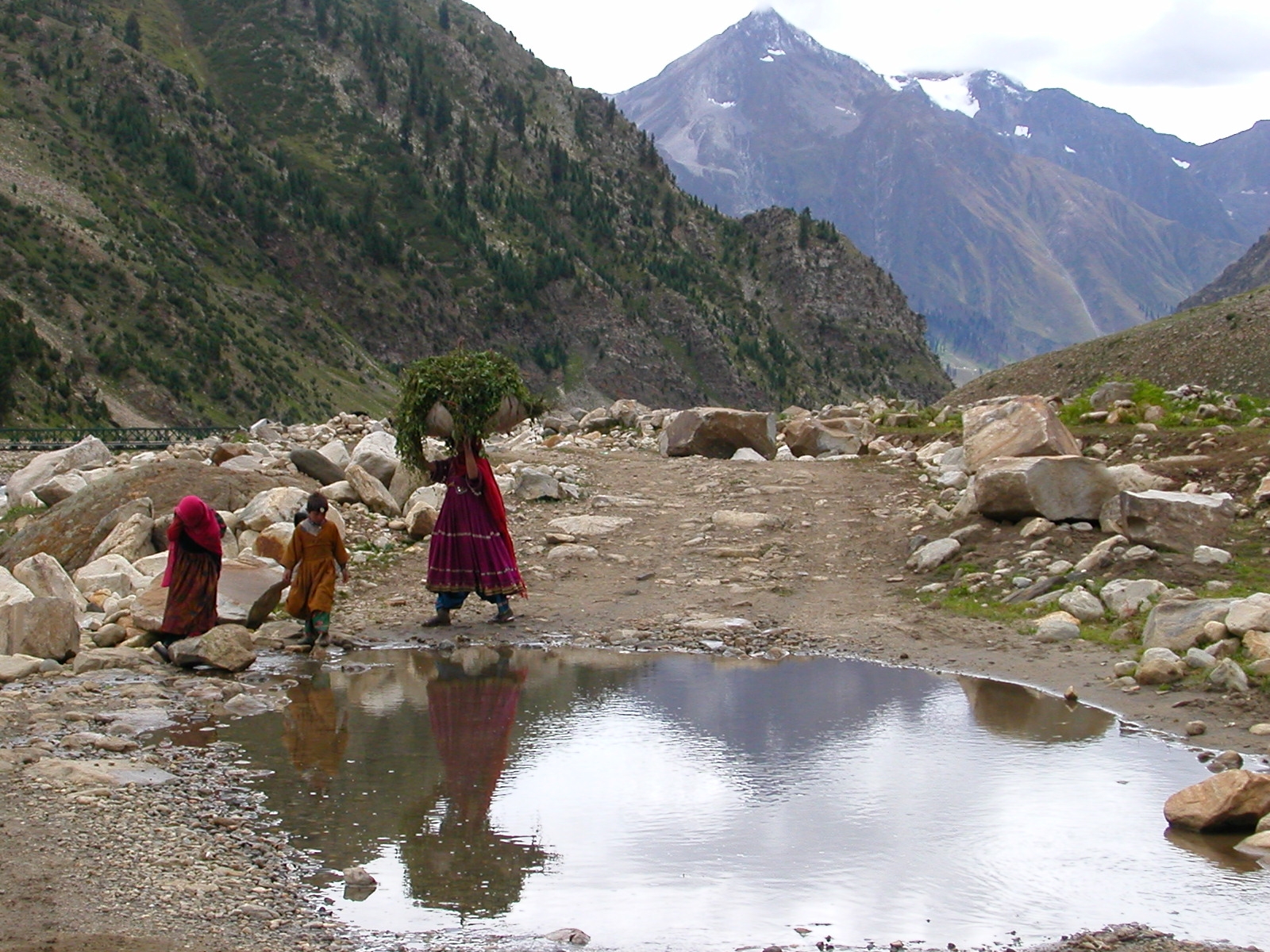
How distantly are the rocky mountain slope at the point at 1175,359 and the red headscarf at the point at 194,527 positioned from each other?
20.2m

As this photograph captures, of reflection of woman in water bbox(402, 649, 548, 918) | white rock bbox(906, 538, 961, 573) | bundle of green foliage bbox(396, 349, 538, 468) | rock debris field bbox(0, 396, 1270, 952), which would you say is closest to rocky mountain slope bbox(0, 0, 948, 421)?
rock debris field bbox(0, 396, 1270, 952)

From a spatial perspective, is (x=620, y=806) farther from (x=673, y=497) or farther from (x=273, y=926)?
(x=673, y=497)

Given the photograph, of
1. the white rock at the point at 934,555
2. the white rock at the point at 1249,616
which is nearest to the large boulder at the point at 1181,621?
the white rock at the point at 1249,616

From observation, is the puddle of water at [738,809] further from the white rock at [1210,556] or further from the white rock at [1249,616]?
the white rock at [1210,556]

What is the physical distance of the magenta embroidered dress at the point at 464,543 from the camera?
37.7 ft

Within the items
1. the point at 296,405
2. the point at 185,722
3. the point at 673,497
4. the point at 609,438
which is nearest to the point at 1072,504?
the point at 673,497

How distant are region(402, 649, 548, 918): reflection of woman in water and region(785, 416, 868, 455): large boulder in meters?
13.4

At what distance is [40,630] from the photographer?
9703mm

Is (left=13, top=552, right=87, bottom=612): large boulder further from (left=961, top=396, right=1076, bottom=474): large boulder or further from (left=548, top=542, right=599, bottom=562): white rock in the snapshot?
(left=961, top=396, right=1076, bottom=474): large boulder

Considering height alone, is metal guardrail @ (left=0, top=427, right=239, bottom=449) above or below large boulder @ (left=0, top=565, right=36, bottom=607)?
above

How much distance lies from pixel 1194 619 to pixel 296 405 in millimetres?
75156

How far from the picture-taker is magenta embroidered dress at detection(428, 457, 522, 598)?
11477 mm

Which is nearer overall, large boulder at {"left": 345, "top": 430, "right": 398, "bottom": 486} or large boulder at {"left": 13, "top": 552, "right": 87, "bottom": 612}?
large boulder at {"left": 13, "top": 552, "right": 87, "bottom": 612}

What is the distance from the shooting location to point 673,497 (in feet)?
57.4
